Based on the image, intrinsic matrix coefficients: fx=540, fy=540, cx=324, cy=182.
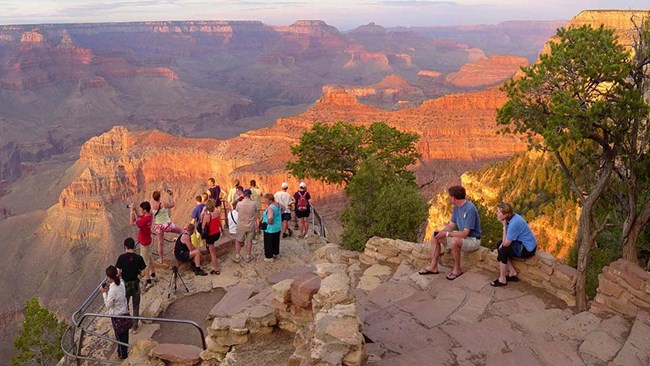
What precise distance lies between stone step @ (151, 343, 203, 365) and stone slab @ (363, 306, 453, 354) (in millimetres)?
2864

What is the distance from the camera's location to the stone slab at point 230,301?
35.1 ft

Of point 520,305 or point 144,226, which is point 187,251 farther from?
point 520,305

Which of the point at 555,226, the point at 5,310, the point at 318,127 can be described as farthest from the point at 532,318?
the point at 5,310

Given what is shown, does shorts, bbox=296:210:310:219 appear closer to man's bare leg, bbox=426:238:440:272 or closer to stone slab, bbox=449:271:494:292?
man's bare leg, bbox=426:238:440:272

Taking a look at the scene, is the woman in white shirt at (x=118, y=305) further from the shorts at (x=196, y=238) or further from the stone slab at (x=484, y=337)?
the stone slab at (x=484, y=337)

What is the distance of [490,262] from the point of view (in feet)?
36.0

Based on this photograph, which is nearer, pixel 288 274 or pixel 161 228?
pixel 288 274

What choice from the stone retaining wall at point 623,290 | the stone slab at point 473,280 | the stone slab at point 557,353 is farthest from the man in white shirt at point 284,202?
the stone slab at point 557,353

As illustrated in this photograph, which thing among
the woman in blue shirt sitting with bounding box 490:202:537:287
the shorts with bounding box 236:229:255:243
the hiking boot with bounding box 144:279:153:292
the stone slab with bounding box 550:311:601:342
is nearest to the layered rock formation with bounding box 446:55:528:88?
the shorts with bounding box 236:229:255:243

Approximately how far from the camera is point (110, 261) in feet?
205

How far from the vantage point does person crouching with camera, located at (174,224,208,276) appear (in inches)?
553

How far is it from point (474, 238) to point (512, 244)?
889mm

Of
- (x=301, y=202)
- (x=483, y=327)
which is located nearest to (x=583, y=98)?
(x=483, y=327)

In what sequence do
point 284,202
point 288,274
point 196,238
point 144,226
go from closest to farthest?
1. point 288,274
2. point 144,226
3. point 196,238
4. point 284,202
